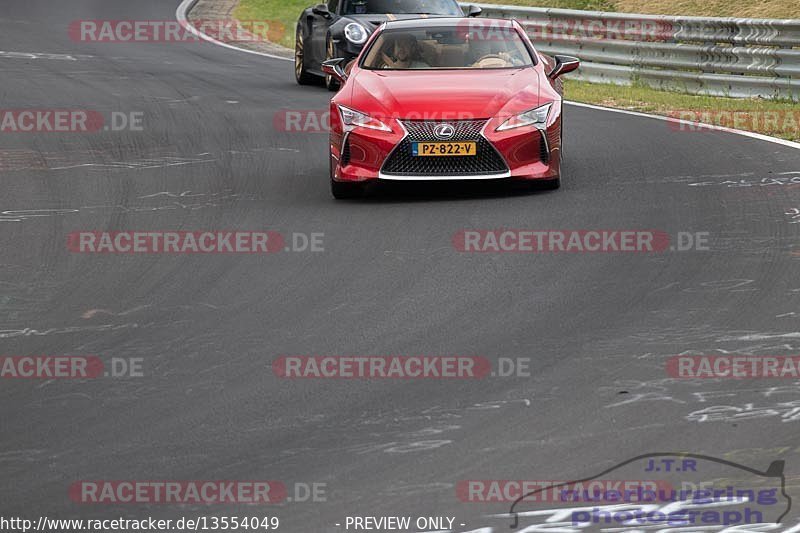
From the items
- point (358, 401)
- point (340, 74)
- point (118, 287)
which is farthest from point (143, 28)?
point (358, 401)

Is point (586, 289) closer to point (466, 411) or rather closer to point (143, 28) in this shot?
point (466, 411)

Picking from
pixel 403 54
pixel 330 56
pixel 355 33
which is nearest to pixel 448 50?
pixel 403 54

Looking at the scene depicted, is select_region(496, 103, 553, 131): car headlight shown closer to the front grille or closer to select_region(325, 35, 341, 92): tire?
the front grille

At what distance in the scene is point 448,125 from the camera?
11703 millimetres

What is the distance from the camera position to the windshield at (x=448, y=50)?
12.9 meters

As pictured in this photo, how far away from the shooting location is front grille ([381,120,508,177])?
1172 cm

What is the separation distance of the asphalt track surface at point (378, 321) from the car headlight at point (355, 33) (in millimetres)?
4609

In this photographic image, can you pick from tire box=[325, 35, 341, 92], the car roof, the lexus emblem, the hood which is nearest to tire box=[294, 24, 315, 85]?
tire box=[325, 35, 341, 92]

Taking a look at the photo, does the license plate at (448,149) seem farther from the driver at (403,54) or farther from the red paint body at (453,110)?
the driver at (403,54)

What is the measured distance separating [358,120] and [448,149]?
822mm

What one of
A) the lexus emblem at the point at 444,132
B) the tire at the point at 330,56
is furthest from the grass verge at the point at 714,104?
the lexus emblem at the point at 444,132

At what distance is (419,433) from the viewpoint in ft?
20.4

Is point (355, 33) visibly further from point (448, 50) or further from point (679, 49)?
point (448, 50)

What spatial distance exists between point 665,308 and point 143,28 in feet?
82.0
